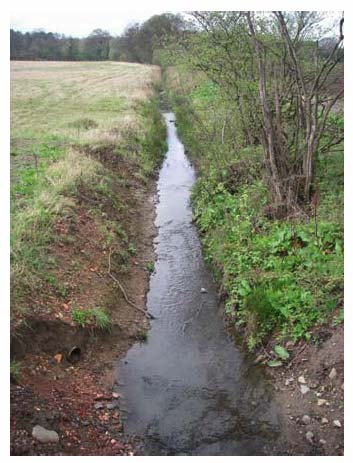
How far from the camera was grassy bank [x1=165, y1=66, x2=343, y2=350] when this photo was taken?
6.82 m

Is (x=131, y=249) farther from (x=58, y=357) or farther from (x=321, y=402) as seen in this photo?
(x=321, y=402)

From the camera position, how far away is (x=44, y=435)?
495 cm

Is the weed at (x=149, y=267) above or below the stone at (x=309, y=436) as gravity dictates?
above

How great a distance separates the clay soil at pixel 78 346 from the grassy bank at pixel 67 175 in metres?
0.07

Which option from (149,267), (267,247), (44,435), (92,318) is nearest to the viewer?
(44,435)

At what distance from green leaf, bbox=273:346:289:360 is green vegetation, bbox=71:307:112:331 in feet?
8.43

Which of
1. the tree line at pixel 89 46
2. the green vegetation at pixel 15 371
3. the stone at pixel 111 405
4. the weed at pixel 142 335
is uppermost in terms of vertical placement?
the tree line at pixel 89 46

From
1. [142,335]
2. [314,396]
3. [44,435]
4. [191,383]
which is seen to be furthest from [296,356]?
[44,435]

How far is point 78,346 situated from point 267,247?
11.9ft

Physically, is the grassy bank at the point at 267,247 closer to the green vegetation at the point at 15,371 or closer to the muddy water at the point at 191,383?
the muddy water at the point at 191,383

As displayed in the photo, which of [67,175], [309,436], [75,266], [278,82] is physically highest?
[278,82]

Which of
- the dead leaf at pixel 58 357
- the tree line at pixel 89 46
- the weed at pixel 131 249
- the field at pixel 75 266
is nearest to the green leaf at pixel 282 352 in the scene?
the field at pixel 75 266

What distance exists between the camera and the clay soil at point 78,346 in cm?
522

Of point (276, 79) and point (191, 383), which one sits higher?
point (276, 79)
